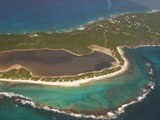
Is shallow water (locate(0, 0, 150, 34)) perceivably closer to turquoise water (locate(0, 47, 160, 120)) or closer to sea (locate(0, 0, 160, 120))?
sea (locate(0, 0, 160, 120))

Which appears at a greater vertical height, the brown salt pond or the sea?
the brown salt pond

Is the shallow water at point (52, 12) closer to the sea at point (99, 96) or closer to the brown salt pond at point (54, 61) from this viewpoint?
the sea at point (99, 96)

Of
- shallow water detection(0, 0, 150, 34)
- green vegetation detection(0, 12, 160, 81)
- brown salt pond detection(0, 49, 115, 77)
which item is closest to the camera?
brown salt pond detection(0, 49, 115, 77)

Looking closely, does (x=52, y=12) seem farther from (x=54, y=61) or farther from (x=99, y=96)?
(x=99, y=96)

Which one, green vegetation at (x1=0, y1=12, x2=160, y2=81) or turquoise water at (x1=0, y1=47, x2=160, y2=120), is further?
green vegetation at (x1=0, y1=12, x2=160, y2=81)

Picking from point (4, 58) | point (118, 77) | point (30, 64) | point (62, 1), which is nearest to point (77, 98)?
point (118, 77)

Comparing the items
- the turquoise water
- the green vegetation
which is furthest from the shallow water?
the turquoise water

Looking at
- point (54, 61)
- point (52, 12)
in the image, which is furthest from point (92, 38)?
point (52, 12)
